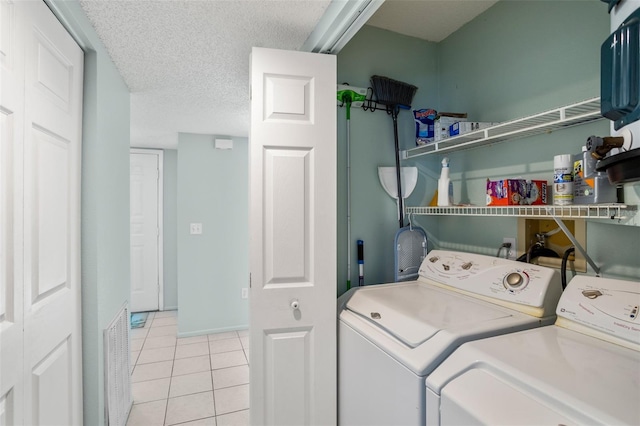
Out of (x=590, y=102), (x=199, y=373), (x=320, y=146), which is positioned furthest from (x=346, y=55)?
(x=199, y=373)

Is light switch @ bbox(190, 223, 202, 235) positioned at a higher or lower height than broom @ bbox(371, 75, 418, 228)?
lower

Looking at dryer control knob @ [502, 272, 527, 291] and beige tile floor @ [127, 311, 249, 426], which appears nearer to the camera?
dryer control knob @ [502, 272, 527, 291]

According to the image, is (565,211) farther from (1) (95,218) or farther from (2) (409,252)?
(1) (95,218)

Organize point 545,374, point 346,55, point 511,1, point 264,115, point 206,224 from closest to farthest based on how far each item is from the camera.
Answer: point 545,374
point 264,115
point 511,1
point 346,55
point 206,224

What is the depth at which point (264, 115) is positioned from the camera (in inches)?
57.2

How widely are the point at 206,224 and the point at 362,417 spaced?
8.98 ft

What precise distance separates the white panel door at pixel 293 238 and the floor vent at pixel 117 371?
31.3 inches

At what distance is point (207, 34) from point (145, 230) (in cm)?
344

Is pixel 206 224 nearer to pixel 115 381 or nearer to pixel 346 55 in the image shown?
pixel 115 381

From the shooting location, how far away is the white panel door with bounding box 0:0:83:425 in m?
0.95

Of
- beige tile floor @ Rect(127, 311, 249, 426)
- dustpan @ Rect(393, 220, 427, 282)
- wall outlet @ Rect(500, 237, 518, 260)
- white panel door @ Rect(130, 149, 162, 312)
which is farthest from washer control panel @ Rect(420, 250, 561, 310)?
white panel door @ Rect(130, 149, 162, 312)

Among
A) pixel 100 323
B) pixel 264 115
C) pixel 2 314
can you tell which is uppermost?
pixel 264 115

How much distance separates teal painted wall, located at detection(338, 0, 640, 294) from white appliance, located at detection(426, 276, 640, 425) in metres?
0.37

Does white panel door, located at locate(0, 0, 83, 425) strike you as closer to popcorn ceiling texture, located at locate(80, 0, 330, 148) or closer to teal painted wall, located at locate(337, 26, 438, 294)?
popcorn ceiling texture, located at locate(80, 0, 330, 148)
